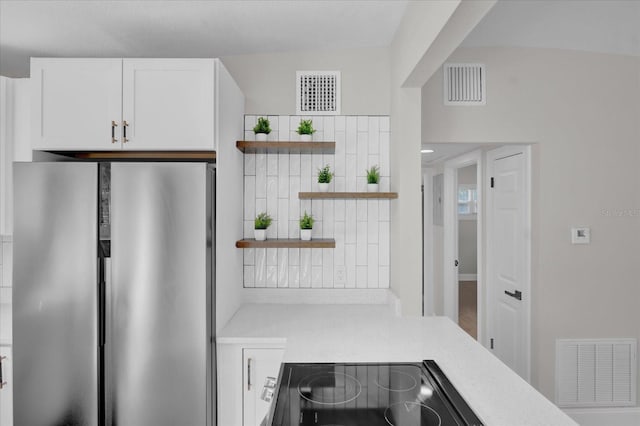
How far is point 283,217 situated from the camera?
2545 millimetres

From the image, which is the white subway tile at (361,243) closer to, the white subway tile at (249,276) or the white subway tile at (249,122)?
the white subway tile at (249,276)

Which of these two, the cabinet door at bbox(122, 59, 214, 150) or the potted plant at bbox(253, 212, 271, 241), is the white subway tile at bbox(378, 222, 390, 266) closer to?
the potted plant at bbox(253, 212, 271, 241)

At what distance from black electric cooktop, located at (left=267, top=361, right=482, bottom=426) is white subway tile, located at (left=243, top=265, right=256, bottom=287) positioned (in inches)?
45.1

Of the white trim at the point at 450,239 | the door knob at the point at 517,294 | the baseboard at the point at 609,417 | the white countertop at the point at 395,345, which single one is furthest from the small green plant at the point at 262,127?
the baseboard at the point at 609,417

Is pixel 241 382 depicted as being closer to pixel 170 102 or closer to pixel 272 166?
pixel 272 166

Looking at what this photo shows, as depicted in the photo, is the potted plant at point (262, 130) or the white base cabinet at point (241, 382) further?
the potted plant at point (262, 130)

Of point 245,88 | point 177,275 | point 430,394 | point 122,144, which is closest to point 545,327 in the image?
point 430,394

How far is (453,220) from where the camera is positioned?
166 inches

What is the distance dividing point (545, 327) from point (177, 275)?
8.14 feet

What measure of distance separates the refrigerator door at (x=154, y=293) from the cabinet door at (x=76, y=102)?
38 centimetres

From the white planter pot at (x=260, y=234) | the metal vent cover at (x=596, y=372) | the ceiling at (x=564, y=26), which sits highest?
the ceiling at (x=564, y=26)

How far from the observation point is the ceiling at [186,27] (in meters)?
1.96

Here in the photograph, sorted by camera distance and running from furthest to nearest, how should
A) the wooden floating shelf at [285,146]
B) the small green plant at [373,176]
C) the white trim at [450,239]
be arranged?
the white trim at [450,239], the small green plant at [373,176], the wooden floating shelf at [285,146]

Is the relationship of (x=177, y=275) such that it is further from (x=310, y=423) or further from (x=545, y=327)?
(x=545, y=327)
